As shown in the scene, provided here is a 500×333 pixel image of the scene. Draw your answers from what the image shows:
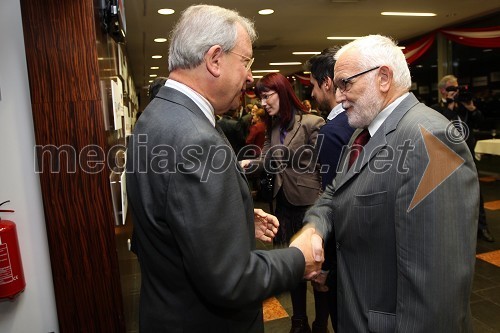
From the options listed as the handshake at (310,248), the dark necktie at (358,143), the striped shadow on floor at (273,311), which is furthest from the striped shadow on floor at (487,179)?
the handshake at (310,248)

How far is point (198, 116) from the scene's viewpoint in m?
0.99

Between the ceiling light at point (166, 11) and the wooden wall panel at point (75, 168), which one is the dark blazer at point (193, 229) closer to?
the wooden wall panel at point (75, 168)

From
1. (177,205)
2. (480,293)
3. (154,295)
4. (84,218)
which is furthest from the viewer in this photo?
(480,293)

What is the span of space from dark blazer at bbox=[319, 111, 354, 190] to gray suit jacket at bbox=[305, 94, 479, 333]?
2.12 feet

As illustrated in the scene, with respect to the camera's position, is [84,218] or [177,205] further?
[84,218]

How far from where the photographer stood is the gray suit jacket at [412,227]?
3.32 feet

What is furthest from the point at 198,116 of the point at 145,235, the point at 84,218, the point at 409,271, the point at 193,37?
the point at 84,218

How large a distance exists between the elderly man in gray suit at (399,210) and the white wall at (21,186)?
140cm

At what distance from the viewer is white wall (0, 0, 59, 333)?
173 centimetres

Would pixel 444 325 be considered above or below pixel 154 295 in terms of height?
below

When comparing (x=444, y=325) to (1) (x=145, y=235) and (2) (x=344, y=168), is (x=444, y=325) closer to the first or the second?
(2) (x=344, y=168)

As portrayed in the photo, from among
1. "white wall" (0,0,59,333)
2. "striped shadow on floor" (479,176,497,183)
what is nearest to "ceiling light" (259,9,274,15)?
"white wall" (0,0,59,333)

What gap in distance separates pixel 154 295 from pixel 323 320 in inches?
60.6

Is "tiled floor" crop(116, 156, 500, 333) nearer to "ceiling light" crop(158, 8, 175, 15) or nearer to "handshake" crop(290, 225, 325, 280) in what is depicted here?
"handshake" crop(290, 225, 325, 280)
